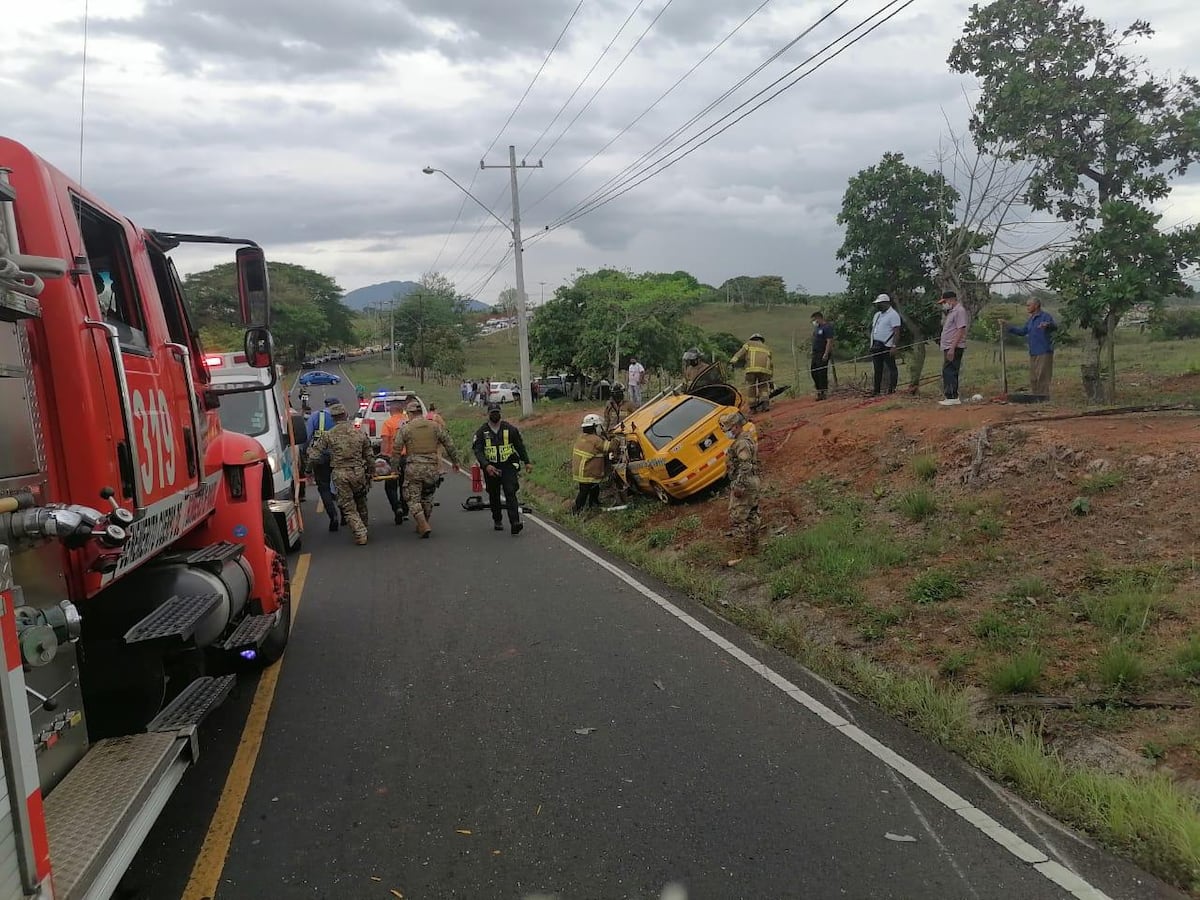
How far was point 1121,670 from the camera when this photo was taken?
5000mm

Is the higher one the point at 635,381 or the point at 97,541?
the point at 97,541

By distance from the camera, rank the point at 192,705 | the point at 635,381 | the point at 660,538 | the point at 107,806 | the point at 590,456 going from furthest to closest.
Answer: the point at 635,381
the point at 590,456
the point at 660,538
the point at 192,705
the point at 107,806

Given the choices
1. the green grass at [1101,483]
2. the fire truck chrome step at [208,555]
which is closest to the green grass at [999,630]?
the green grass at [1101,483]

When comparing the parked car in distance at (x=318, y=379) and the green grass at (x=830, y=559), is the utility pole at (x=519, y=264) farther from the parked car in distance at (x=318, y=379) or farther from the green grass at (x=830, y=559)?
the parked car in distance at (x=318, y=379)

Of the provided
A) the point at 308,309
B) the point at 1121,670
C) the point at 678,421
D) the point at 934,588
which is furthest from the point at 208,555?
the point at 308,309

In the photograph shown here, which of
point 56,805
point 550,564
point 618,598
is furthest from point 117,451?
point 550,564

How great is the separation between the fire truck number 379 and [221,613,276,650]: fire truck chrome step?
0.96 metres

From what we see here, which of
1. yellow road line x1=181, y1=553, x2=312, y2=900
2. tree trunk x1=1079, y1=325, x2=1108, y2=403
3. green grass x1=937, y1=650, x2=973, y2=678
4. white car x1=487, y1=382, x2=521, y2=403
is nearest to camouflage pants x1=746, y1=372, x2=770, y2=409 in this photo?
tree trunk x1=1079, y1=325, x2=1108, y2=403

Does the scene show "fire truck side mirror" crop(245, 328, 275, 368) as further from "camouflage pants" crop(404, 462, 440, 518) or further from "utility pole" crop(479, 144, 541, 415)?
"utility pole" crop(479, 144, 541, 415)

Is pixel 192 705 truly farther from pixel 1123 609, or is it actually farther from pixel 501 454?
pixel 501 454

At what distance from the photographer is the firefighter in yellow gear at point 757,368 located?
1542 cm

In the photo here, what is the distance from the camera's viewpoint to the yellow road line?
134 inches

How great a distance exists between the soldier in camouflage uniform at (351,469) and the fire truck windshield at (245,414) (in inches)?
38.6

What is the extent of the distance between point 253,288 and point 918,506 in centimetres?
659
